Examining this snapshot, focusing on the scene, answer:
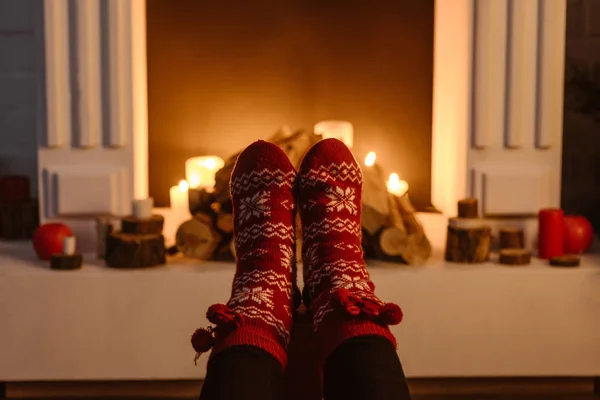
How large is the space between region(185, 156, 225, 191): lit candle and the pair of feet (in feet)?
1.87

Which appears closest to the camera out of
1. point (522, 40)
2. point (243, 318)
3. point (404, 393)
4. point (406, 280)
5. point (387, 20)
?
point (404, 393)

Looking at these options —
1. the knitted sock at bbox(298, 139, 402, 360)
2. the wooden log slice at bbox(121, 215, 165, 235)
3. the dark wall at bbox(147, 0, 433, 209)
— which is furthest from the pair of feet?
the dark wall at bbox(147, 0, 433, 209)

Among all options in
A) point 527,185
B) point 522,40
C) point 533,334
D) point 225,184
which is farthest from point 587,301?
point 225,184

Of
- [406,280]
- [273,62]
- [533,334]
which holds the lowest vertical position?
[533,334]

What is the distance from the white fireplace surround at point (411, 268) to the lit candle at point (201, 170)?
0.46ft

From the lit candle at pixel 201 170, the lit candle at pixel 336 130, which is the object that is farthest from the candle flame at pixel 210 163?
the lit candle at pixel 336 130

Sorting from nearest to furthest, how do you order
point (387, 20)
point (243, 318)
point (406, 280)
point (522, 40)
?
point (243, 318)
point (406, 280)
point (522, 40)
point (387, 20)

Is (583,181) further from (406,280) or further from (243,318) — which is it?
(243,318)

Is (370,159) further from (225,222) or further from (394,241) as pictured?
(225,222)

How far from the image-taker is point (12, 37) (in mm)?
2291

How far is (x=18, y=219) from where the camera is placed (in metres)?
2.17

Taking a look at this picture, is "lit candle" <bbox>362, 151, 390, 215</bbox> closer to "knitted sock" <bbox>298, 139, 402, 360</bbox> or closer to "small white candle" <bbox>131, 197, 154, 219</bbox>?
"knitted sock" <bbox>298, 139, 402, 360</bbox>

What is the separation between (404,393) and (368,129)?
4.14ft

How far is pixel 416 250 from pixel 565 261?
0.31 metres
